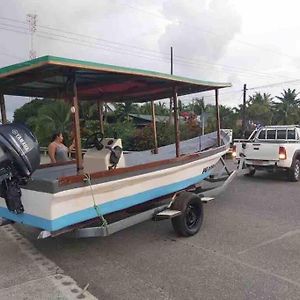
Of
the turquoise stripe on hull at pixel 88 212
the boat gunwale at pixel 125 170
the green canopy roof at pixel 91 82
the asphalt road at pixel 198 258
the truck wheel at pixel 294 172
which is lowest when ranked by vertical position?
the asphalt road at pixel 198 258

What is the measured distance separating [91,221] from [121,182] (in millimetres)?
635

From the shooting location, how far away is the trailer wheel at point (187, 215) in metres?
5.99

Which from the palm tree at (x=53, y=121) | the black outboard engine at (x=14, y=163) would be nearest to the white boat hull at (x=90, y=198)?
the black outboard engine at (x=14, y=163)

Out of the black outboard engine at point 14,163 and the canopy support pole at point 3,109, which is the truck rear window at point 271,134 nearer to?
the canopy support pole at point 3,109

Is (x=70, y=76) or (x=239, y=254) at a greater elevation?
(x=70, y=76)

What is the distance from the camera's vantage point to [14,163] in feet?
15.8

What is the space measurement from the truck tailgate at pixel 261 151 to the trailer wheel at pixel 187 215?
17.7 ft

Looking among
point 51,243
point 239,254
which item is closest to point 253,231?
point 239,254

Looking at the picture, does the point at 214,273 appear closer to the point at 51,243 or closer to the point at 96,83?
the point at 51,243

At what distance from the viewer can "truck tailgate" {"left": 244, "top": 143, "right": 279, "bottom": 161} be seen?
1110 cm

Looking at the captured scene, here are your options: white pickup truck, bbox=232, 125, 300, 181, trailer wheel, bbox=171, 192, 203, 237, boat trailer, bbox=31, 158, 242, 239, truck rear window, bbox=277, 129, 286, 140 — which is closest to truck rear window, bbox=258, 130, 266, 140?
truck rear window, bbox=277, 129, 286, 140

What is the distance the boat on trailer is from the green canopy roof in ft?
0.04

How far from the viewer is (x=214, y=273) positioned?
4.68 m

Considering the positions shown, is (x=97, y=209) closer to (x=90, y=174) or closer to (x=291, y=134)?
(x=90, y=174)
